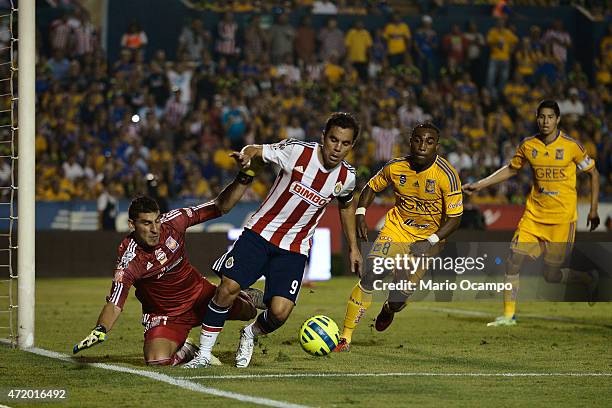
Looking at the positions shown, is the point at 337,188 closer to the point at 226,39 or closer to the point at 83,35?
the point at 83,35

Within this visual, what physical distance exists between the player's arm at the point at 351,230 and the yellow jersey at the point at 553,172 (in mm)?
4089

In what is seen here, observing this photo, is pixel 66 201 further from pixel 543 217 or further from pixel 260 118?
pixel 543 217

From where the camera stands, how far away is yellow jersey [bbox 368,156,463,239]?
1074 centimetres

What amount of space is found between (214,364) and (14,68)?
3.58 meters

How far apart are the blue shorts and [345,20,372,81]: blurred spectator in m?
17.6

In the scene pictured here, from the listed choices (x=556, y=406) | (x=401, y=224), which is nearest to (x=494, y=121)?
(x=401, y=224)

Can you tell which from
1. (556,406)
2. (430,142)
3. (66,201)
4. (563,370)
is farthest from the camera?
(66,201)

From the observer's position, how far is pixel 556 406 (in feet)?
23.5

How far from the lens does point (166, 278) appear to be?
9250mm

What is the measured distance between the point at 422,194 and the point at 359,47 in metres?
15.9

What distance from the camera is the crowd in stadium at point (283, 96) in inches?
870

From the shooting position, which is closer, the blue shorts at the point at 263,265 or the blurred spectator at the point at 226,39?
the blue shorts at the point at 263,265

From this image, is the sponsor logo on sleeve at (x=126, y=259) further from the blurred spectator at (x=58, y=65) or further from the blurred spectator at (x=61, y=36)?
the blurred spectator at (x=61, y=36)

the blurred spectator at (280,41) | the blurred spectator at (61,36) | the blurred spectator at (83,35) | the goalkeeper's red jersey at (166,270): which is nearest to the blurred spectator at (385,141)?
the blurred spectator at (280,41)
